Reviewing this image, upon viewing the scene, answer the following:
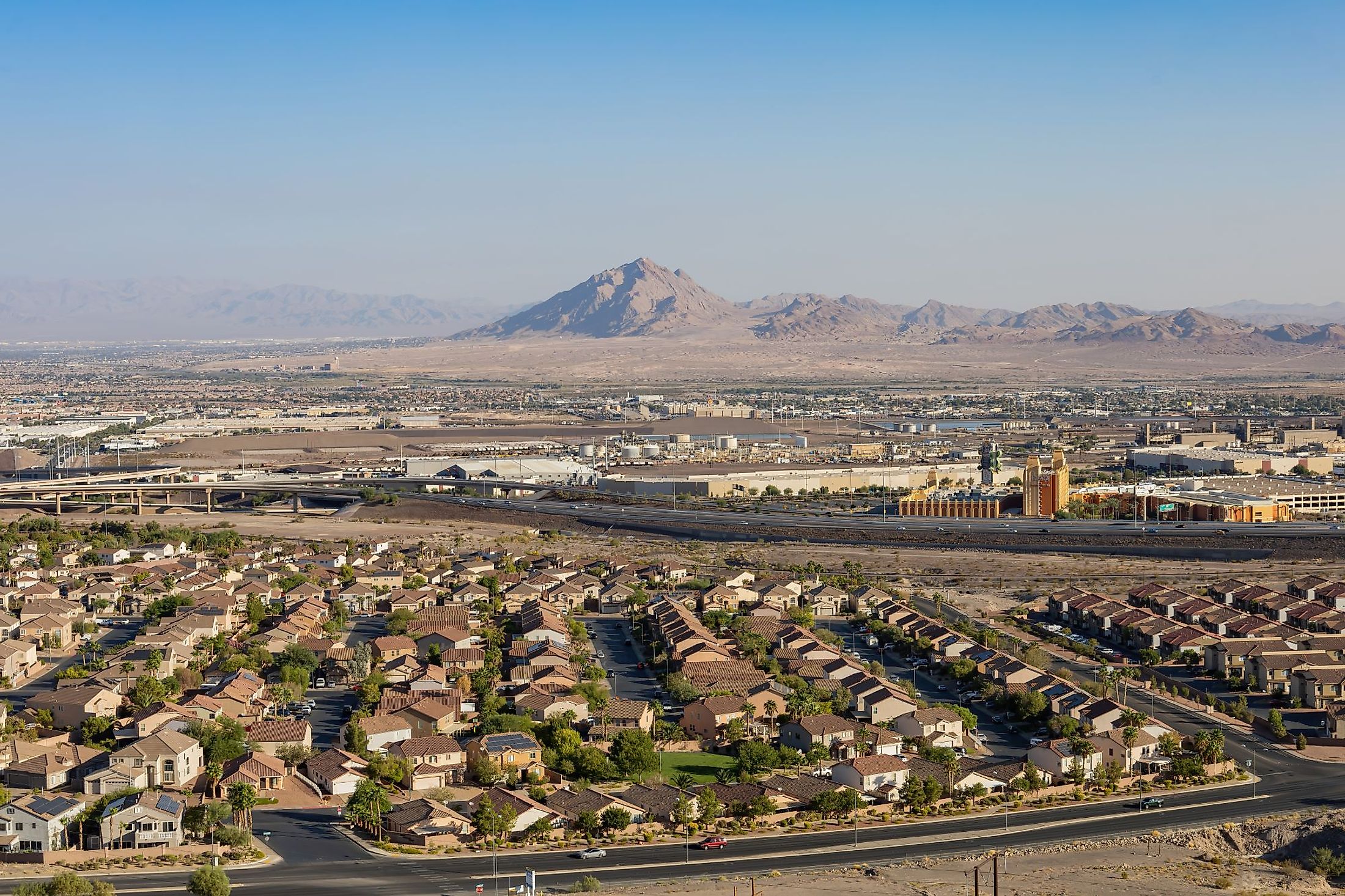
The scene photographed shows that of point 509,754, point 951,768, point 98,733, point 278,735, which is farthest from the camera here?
point 98,733

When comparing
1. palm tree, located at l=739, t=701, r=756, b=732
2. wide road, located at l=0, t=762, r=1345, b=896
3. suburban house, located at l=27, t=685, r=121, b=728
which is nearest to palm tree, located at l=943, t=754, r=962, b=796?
wide road, located at l=0, t=762, r=1345, b=896

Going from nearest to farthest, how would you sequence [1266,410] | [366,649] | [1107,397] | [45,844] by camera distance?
1. [45,844]
2. [366,649]
3. [1266,410]
4. [1107,397]

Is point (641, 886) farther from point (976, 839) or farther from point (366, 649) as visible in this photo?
point (366, 649)

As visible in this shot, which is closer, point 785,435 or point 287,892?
point 287,892

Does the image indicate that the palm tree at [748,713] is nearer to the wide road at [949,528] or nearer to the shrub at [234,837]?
the shrub at [234,837]

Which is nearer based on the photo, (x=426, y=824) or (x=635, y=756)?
(x=426, y=824)

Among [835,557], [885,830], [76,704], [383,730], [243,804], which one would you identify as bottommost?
[885,830]

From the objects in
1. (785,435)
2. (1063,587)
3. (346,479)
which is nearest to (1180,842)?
(1063,587)

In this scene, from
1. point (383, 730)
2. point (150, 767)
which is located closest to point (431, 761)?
point (383, 730)

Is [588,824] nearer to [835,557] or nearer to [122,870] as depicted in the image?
[122,870]
